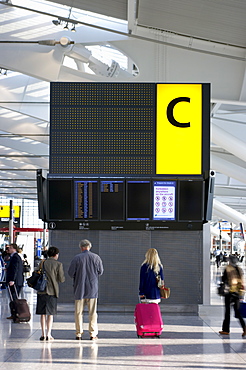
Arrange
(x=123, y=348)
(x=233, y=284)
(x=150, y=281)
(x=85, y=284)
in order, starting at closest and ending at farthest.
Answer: (x=123, y=348) → (x=85, y=284) → (x=150, y=281) → (x=233, y=284)

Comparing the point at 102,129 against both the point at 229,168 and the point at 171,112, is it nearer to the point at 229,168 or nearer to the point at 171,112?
the point at 171,112

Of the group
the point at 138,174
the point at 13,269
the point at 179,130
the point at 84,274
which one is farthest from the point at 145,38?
the point at 84,274

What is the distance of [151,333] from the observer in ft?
35.9

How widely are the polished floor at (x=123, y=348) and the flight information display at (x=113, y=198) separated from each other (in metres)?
2.27

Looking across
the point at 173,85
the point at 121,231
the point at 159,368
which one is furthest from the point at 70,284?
the point at 159,368

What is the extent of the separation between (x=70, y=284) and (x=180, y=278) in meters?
2.56

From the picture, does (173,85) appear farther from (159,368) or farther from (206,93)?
(159,368)

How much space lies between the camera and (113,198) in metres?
13.5

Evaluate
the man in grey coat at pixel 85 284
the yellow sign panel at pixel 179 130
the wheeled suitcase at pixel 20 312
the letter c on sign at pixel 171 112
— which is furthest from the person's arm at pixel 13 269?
the letter c on sign at pixel 171 112

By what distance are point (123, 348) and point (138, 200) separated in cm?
453

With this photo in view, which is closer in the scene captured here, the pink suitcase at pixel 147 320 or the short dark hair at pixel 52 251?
the short dark hair at pixel 52 251

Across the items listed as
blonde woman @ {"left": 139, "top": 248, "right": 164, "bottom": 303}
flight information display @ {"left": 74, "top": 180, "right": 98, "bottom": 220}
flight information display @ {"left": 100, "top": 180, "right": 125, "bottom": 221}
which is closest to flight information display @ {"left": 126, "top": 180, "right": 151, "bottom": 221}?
flight information display @ {"left": 100, "top": 180, "right": 125, "bottom": 221}

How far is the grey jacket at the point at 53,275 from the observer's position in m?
10.2

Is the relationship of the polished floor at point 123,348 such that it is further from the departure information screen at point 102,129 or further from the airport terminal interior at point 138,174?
the departure information screen at point 102,129
